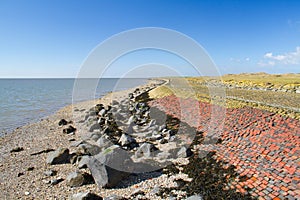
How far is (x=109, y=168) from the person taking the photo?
8.26 meters

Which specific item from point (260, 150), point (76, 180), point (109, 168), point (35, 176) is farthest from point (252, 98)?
point (35, 176)

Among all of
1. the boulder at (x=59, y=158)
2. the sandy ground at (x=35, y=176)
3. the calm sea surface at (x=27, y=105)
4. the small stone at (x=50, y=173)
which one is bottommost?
the calm sea surface at (x=27, y=105)

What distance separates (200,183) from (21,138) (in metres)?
15.7

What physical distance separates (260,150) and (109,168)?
6623mm

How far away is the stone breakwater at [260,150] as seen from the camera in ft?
22.0

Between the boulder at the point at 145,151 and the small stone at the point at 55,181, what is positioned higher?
the boulder at the point at 145,151

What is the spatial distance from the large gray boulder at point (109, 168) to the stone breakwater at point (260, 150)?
13.7ft

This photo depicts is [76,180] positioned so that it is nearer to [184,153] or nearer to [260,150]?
[184,153]

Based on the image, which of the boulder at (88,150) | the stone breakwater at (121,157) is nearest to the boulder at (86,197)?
the stone breakwater at (121,157)

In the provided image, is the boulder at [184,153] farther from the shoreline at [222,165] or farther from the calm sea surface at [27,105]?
the calm sea surface at [27,105]

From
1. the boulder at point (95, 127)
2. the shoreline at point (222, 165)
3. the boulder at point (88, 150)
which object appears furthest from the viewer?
the boulder at point (95, 127)

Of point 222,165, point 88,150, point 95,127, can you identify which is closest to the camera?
point 222,165

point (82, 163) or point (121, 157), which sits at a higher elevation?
point (121, 157)

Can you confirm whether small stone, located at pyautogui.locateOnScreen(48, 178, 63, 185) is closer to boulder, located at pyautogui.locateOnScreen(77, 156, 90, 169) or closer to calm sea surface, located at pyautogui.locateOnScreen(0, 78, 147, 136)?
boulder, located at pyautogui.locateOnScreen(77, 156, 90, 169)
